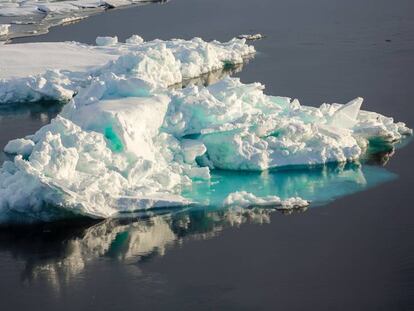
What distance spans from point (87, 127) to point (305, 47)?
39.3ft

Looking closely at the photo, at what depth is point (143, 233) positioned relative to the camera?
39.1 feet

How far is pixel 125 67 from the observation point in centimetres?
1712

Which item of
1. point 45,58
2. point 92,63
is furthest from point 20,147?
point 45,58

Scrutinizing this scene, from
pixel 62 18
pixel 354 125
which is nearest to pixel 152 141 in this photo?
pixel 354 125

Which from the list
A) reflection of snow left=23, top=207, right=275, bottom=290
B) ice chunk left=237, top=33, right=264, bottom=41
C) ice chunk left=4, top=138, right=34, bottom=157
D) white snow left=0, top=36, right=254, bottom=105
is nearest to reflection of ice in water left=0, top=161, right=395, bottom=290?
reflection of snow left=23, top=207, right=275, bottom=290

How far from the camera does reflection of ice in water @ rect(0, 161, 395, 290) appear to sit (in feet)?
36.9

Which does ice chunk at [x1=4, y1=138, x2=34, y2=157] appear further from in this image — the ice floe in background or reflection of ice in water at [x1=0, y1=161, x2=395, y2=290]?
the ice floe in background

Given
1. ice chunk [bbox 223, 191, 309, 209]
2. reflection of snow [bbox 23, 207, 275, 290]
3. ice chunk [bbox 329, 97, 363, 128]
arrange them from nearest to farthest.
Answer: reflection of snow [bbox 23, 207, 275, 290], ice chunk [bbox 223, 191, 309, 209], ice chunk [bbox 329, 97, 363, 128]

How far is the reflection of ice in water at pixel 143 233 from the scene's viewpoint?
11.2 m

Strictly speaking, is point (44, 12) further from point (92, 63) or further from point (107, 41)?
point (92, 63)

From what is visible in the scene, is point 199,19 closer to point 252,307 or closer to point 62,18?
Answer: point 62,18

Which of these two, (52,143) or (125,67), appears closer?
(52,143)

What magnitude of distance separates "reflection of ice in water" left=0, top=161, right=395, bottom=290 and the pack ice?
27 centimetres

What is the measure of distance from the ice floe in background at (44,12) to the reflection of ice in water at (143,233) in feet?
56.0
